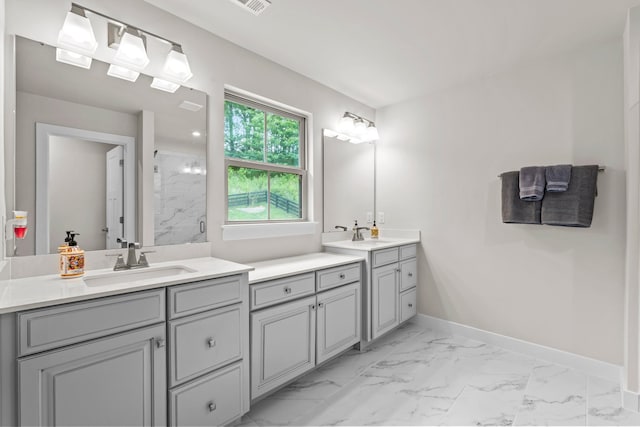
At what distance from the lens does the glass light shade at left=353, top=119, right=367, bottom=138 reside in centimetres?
314

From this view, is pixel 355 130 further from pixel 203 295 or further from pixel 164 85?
pixel 203 295

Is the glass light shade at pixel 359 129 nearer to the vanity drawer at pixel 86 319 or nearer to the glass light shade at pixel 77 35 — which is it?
the glass light shade at pixel 77 35

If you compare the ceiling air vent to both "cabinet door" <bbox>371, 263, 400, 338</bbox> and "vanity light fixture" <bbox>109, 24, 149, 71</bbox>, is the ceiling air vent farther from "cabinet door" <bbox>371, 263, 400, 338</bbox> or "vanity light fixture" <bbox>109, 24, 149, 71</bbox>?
"cabinet door" <bbox>371, 263, 400, 338</bbox>

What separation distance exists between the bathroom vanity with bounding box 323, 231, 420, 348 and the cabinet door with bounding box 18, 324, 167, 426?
1.59 metres

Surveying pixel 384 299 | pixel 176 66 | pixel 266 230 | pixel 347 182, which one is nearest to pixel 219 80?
pixel 176 66

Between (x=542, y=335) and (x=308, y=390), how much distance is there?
192 centimetres

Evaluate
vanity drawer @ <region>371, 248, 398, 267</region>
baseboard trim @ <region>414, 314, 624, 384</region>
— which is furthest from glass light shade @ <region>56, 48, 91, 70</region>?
baseboard trim @ <region>414, 314, 624, 384</region>

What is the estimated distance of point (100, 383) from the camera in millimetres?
1222

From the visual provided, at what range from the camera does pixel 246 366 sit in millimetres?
1690

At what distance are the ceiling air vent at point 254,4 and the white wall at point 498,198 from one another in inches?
76.2

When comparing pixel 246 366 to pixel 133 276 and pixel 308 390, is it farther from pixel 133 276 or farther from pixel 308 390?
pixel 133 276

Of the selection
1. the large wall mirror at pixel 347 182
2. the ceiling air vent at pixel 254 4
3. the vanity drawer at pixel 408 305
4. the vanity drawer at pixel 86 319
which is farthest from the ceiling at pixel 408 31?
the vanity drawer at pixel 408 305

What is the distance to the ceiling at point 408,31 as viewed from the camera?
1.84 meters

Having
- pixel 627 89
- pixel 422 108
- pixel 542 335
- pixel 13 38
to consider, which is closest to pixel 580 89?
pixel 627 89
